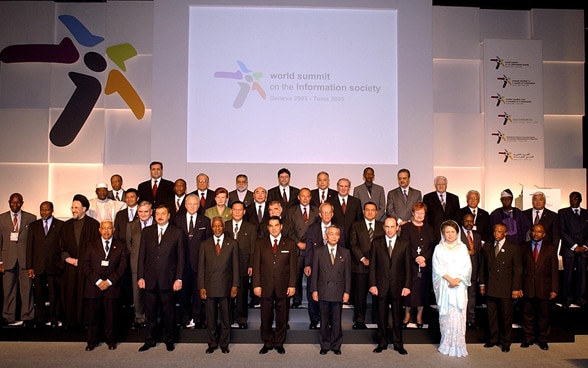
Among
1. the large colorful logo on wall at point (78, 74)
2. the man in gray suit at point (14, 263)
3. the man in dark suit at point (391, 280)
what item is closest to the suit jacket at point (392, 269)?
the man in dark suit at point (391, 280)

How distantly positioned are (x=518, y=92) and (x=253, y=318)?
5.74 metres

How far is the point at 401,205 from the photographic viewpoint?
23.1 ft

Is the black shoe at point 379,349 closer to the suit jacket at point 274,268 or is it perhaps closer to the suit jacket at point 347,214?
the suit jacket at point 274,268

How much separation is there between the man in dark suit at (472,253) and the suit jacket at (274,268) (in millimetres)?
2066

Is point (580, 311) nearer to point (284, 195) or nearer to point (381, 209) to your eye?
point (381, 209)

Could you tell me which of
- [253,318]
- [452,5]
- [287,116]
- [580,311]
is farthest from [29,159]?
[580,311]

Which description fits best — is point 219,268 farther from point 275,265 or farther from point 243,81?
point 243,81

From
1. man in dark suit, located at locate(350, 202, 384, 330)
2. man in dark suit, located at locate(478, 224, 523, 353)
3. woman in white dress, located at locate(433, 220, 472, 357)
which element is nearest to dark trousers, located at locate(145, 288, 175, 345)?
man in dark suit, located at locate(350, 202, 384, 330)

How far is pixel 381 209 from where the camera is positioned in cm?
711

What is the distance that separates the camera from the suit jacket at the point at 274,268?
577 centimetres

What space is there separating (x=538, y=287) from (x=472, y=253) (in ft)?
2.66

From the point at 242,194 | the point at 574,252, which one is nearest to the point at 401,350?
the point at 242,194

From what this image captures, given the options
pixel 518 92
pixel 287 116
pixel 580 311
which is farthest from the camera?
pixel 518 92

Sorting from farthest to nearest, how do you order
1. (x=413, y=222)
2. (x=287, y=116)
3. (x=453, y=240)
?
(x=287, y=116) → (x=413, y=222) → (x=453, y=240)
